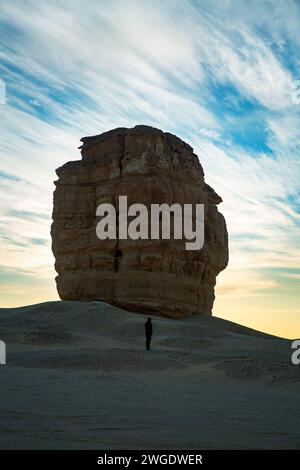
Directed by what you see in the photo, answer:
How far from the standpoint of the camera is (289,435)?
18.8ft

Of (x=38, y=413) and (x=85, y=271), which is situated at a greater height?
(x=85, y=271)

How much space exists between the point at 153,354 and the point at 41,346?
6.29 meters

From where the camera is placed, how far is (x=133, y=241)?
33094mm

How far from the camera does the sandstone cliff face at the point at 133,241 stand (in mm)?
32875

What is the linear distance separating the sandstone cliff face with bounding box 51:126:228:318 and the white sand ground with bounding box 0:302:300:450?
12.7 m

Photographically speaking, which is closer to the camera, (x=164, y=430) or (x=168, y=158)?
(x=164, y=430)

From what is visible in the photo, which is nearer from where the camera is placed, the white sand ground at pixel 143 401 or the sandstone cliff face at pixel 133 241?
the white sand ground at pixel 143 401

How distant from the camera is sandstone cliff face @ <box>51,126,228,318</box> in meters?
32.9

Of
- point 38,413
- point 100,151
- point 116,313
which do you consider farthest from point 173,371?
point 100,151

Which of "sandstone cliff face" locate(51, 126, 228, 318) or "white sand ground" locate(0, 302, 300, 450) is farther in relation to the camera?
"sandstone cliff face" locate(51, 126, 228, 318)

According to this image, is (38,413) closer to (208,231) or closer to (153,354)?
(153,354)

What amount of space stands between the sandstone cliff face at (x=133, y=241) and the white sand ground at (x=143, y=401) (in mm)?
12739

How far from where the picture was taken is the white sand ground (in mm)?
5318

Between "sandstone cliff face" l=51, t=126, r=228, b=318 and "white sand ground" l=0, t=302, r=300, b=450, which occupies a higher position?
"sandstone cliff face" l=51, t=126, r=228, b=318
